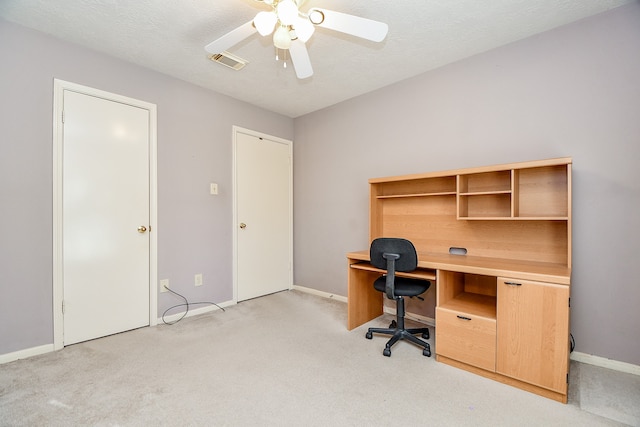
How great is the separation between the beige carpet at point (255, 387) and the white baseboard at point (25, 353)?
0.20 ft

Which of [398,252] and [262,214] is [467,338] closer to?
[398,252]

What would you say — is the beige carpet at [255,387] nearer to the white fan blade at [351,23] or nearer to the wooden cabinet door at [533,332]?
the wooden cabinet door at [533,332]

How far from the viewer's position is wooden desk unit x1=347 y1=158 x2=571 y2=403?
66.2 inches

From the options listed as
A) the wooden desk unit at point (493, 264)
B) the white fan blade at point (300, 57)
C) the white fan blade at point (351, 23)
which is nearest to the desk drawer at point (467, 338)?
the wooden desk unit at point (493, 264)

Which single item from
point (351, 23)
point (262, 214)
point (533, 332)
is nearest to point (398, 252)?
point (533, 332)

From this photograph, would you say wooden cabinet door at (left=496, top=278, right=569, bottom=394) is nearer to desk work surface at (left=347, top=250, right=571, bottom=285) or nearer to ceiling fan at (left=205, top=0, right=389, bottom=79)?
desk work surface at (left=347, top=250, right=571, bottom=285)

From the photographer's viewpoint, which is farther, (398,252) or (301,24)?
(398,252)

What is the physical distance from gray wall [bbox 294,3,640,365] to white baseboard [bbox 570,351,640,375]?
1.4 inches

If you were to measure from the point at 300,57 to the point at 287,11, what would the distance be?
1.61ft

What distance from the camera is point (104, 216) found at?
8.23 feet

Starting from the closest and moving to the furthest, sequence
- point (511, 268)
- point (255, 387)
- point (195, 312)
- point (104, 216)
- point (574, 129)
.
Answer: point (255, 387) < point (511, 268) < point (574, 129) < point (104, 216) < point (195, 312)

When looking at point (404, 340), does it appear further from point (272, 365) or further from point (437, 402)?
point (272, 365)

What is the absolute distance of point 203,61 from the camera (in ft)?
8.63

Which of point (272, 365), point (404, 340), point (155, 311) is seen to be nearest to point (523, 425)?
point (404, 340)
